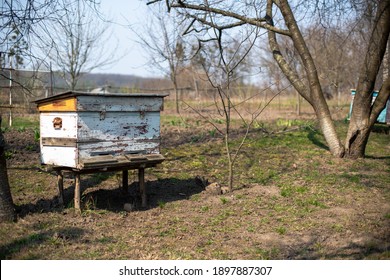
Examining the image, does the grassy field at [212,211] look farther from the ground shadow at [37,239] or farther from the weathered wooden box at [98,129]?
the weathered wooden box at [98,129]

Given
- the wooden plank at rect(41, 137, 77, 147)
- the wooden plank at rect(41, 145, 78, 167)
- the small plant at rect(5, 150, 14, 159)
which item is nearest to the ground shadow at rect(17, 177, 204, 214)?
the wooden plank at rect(41, 145, 78, 167)

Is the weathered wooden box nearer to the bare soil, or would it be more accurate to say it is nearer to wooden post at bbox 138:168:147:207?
wooden post at bbox 138:168:147:207

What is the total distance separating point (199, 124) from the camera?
15.1 m

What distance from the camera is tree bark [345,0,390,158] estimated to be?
9188mm

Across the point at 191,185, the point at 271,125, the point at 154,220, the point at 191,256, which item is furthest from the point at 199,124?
the point at 191,256

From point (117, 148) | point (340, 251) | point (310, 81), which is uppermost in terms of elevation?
point (310, 81)

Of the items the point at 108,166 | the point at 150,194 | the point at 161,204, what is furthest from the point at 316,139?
the point at 108,166

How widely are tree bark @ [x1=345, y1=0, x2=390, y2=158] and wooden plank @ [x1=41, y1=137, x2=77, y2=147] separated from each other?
6.78m

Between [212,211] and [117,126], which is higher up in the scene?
[117,126]

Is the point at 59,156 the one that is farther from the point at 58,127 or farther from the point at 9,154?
the point at 9,154

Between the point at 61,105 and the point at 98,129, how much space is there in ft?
2.09

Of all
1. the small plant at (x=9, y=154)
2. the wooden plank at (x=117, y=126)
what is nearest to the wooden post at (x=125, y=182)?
the wooden plank at (x=117, y=126)

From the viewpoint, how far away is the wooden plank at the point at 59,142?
19.5 ft

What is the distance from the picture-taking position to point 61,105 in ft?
19.8
